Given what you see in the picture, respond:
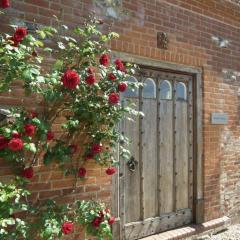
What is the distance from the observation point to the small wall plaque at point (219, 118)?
6.30 metres

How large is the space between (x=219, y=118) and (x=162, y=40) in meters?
1.61

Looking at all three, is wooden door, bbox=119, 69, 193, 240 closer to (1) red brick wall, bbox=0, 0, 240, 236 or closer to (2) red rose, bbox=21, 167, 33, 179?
(1) red brick wall, bbox=0, 0, 240, 236

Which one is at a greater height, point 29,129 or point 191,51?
point 191,51

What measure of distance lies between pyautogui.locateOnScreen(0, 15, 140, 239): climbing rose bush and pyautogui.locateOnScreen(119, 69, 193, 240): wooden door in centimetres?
73

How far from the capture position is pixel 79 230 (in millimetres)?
4539

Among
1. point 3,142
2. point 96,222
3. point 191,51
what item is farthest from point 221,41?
point 3,142

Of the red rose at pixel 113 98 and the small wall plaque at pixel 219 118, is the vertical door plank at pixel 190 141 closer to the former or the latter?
the small wall plaque at pixel 219 118

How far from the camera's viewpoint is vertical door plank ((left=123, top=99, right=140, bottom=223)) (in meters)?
5.25

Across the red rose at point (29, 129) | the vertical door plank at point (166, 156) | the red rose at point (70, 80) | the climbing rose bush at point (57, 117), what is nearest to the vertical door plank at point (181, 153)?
the vertical door plank at point (166, 156)

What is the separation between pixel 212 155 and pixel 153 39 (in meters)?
1.95

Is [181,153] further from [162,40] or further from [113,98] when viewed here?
[113,98]

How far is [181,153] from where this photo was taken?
19.6 feet

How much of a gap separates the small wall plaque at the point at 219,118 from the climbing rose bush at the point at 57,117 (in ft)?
6.79

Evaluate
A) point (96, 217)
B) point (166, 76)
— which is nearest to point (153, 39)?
point (166, 76)
